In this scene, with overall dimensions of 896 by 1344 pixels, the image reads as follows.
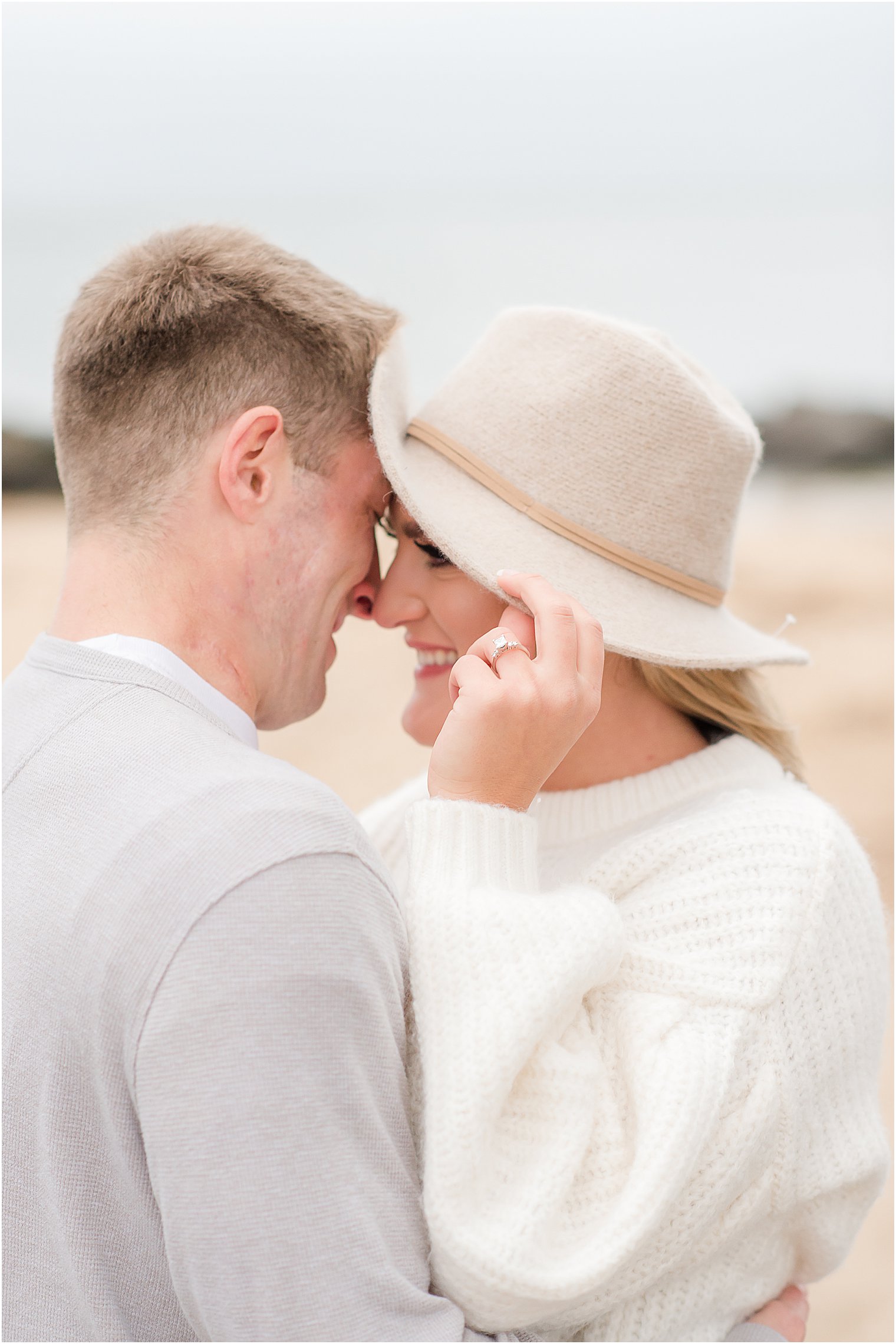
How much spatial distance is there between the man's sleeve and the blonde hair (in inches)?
38.3

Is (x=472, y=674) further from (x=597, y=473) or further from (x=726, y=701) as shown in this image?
(x=726, y=701)

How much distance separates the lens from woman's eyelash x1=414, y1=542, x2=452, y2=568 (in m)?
1.94

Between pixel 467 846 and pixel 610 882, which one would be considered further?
pixel 610 882

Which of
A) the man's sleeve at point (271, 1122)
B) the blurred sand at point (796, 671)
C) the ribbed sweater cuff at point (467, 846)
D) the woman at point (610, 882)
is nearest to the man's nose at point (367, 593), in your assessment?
the woman at point (610, 882)

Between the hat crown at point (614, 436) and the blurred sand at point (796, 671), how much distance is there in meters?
4.31

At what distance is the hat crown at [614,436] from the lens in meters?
1.81

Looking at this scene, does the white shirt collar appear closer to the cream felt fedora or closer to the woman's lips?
the cream felt fedora

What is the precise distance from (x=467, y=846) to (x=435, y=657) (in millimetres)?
740

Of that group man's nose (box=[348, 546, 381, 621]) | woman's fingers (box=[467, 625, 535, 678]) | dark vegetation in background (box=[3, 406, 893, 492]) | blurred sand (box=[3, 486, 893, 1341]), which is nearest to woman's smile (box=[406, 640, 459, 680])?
man's nose (box=[348, 546, 381, 621])

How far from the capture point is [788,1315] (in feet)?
5.41

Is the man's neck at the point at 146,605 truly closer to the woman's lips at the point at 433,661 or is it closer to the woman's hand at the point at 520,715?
the woman's hand at the point at 520,715

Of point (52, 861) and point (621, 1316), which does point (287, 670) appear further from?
point (621, 1316)

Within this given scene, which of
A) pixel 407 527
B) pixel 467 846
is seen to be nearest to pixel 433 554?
pixel 407 527

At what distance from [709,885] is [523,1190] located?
0.52m
